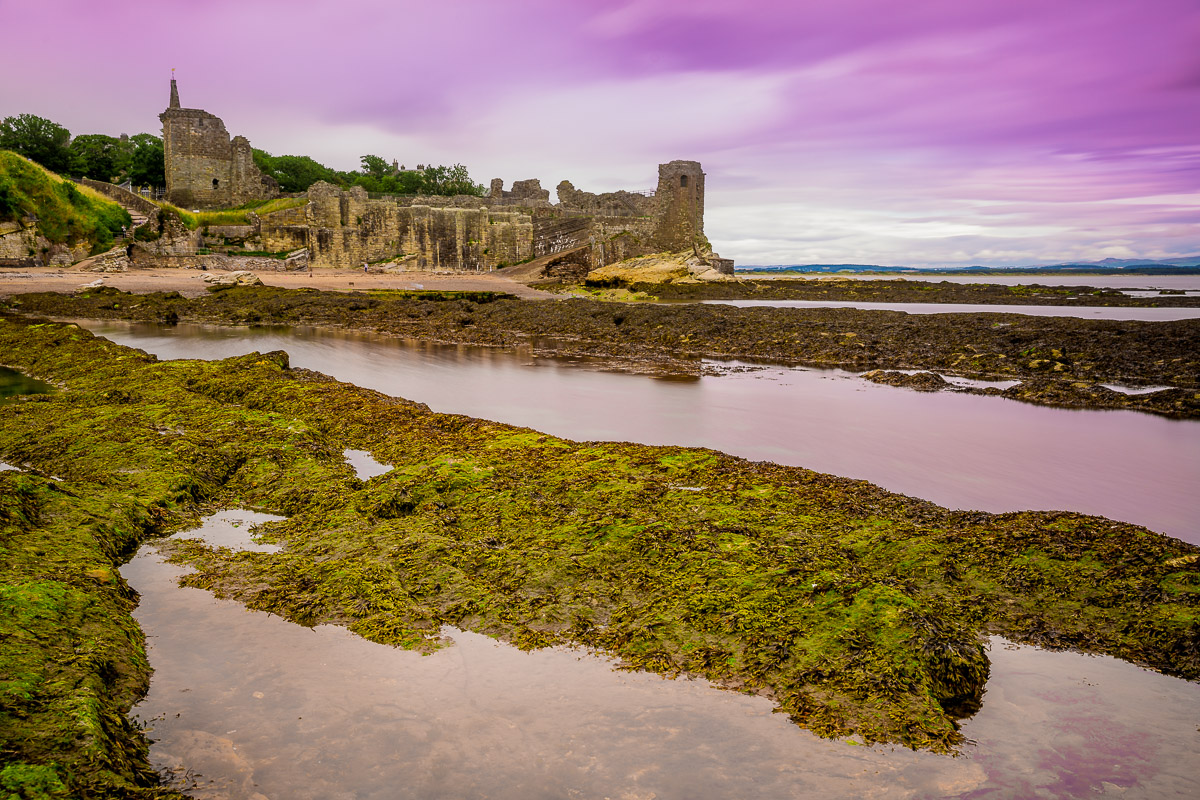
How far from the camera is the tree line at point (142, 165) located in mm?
48406

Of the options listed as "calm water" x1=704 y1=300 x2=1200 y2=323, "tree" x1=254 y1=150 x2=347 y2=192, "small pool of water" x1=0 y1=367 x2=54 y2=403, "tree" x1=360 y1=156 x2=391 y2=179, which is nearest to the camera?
"small pool of water" x1=0 y1=367 x2=54 y2=403

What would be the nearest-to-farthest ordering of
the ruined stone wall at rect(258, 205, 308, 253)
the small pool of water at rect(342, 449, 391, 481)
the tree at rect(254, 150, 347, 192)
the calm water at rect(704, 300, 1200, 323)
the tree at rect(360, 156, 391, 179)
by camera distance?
the small pool of water at rect(342, 449, 391, 481)
the calm water at rect(704, 300, 1200, 323)
the ruined stone wall at rect(258, 205, 308, 253)
the tree at rect(254, 150, 347, 192)
the tree at rect(360, 156, 391, 179)

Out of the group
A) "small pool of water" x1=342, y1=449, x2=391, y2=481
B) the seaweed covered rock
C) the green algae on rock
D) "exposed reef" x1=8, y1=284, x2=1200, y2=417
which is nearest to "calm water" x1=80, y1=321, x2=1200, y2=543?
the seaweed covered rock

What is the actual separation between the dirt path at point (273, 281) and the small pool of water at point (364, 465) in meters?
21.6

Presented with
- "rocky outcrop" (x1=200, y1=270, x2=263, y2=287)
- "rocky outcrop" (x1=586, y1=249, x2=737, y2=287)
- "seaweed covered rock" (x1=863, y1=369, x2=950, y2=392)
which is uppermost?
"rocky outcrop" (x1=586, y1=249, x2=737, y2=287)

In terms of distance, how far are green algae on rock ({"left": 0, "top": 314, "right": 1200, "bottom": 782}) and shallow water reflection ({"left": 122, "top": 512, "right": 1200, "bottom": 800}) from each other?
140 mm

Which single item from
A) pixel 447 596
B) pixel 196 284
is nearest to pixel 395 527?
pixel 447 596

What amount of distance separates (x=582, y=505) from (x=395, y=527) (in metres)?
1.21

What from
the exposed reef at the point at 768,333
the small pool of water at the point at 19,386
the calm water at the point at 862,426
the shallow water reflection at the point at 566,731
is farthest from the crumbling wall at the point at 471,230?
the shallow water reflection at the point at 566,731

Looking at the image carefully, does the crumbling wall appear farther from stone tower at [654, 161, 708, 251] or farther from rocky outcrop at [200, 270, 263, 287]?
rocky outcrop at [200, 270, 263, 287]

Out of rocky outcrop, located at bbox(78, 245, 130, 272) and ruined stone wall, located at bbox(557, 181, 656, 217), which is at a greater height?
ruined stone wall, located at bbox(557, 181, 656, 217)

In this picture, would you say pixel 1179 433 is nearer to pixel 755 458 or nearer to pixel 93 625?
pixel 755 458

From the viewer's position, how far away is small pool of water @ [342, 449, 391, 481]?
20.6 feet

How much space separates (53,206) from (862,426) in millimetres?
36750
